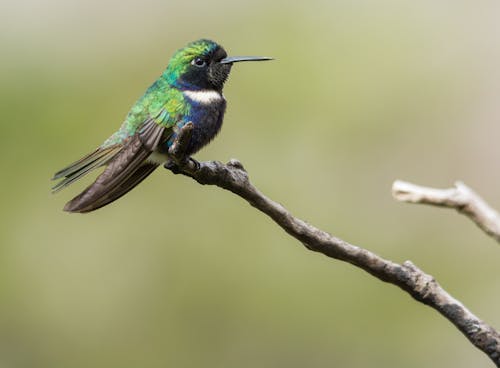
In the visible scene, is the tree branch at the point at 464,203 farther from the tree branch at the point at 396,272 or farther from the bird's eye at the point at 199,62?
the bird's eye at the point at 199,62

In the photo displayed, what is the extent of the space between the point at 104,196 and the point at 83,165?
0.96ft

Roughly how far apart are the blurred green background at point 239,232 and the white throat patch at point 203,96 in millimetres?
1933

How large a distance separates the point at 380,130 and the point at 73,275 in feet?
8.32

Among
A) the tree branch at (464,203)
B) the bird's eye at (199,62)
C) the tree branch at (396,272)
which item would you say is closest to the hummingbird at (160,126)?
the bird's eye at (199,62)

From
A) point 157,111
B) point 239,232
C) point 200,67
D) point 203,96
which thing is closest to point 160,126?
point 157,111

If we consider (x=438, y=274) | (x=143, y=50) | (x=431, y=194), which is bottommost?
(x=431, y=194)

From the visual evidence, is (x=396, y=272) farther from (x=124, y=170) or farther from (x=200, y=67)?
(x=200, y=67)

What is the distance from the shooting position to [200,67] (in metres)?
3.20

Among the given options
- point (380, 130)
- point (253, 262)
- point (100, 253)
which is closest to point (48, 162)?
point (100, 253)

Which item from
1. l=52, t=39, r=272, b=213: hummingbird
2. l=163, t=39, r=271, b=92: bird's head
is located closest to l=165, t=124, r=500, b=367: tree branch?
l=52, t=39, r=272, b=213: hummingbird

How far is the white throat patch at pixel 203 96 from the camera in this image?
3082 mm

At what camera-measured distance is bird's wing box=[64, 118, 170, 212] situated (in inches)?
99.3

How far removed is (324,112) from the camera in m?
5.66

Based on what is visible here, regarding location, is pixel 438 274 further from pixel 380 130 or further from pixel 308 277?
pixel 380 130
